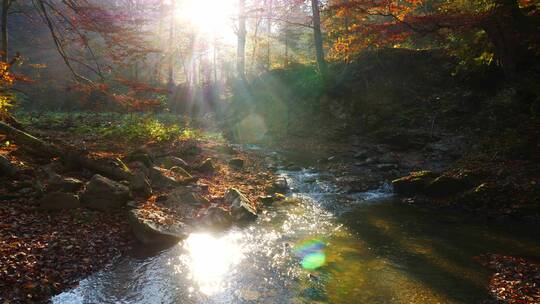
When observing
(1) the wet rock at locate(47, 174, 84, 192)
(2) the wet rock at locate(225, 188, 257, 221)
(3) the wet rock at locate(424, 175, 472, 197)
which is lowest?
(2) the wet rock at locate(225, 188, 257, 221)

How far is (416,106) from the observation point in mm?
21266

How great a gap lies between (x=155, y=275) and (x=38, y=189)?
430cm

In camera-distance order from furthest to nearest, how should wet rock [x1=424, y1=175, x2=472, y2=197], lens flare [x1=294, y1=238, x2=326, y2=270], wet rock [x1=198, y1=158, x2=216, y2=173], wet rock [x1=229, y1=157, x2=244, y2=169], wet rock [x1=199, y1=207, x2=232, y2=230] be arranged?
1. wet rock [x1=229, y1=157, x2=244, y2=169]
2. wet rock [x1=198, y1=158, x2=216, y2=173]
3. wet rock [x1=424, y1=175, x2=472, y2=197]
4. wet rock [x1=199, y1=207, x2=232, y2=230]
5. lens flare [x1=294, y1=238, x2=326, y2=270]

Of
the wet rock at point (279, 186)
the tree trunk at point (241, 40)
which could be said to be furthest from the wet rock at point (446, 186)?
the tree trunk at point (241, 40)

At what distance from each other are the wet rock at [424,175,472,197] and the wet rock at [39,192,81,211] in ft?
37.6

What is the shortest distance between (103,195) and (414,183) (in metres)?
10.7

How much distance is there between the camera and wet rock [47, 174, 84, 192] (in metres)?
9.21

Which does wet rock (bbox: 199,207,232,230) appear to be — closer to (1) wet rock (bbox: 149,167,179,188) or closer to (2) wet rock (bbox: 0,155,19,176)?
(1) wet rock (bbox: 149,167,179,188)

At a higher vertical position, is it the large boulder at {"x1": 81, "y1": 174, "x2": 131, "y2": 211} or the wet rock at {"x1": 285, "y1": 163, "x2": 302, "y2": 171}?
the large boulder at {"x1": 81, "y1": 174, "x2": 131, "y2": 211}

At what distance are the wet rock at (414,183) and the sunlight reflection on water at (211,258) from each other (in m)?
7.00

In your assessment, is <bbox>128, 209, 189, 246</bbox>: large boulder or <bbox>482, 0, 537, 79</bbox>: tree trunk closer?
<bbox>128, 209, 189, 246</bbox>: large boulder

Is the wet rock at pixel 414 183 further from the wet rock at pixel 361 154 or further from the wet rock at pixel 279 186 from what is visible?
the wet rock at pixel 361 154

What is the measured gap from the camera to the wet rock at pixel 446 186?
1204 cm

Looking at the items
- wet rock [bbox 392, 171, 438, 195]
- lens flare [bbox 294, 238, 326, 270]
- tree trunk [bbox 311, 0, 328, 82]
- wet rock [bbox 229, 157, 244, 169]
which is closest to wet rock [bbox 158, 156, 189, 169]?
wet rock [bbox 229, 157, 244, 169]
